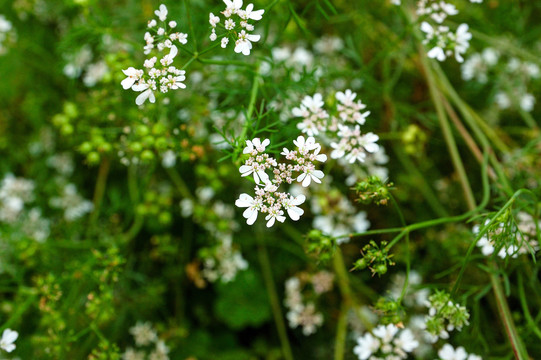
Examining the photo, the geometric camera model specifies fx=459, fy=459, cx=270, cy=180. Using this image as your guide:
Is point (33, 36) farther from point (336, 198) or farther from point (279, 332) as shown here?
point (279, 332)

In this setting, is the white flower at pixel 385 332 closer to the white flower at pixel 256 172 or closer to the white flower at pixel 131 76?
the white flower at pixel 256 172

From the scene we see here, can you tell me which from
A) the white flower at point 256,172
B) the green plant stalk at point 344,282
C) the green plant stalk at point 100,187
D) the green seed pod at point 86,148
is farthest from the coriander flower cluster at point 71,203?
the white flower at point 256,172

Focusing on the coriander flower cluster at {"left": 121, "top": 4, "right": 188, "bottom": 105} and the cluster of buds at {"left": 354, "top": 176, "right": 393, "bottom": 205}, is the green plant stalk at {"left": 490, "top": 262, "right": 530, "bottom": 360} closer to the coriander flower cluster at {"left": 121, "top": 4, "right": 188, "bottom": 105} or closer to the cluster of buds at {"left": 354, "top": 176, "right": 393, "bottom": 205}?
the cluster of buds at {"left": 354, "top": 176, "right": 393, "bottom": 205}

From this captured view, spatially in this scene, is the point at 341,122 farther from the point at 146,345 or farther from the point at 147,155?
the point at 146,345

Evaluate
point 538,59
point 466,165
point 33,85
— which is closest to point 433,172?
point 466,165

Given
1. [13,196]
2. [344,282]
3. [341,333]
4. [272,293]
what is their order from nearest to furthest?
1. [341,333]
2. [344,282]
3. [272,293]
4. [13,196]

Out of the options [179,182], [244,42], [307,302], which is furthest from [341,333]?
[244,42]
